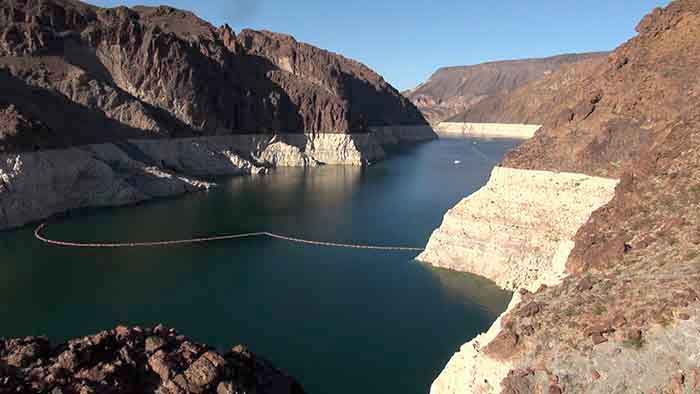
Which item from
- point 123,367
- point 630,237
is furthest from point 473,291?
point 123,367

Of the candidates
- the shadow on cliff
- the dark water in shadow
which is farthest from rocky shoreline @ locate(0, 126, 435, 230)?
the dark water in shadow

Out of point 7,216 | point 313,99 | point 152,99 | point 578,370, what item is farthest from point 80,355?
point 313,99

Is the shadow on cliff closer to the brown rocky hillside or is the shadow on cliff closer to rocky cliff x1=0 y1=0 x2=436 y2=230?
rocky cliff x1=0 y1=0 x2=436 y2=230

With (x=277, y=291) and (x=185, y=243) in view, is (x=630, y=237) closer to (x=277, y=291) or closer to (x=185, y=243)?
(x=277, y=291)

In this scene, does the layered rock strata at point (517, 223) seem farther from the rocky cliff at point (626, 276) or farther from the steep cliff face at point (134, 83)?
the steep cliff face at point (134, 83)

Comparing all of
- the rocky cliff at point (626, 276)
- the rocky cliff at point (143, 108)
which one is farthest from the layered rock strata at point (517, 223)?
the rocky cliff at point (143, 108)

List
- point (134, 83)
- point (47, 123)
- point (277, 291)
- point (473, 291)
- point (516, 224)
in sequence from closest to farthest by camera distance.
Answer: point (473, 291) → point (516, 224) → point (277, 291) → point (47, 123) → point (134, 83)
